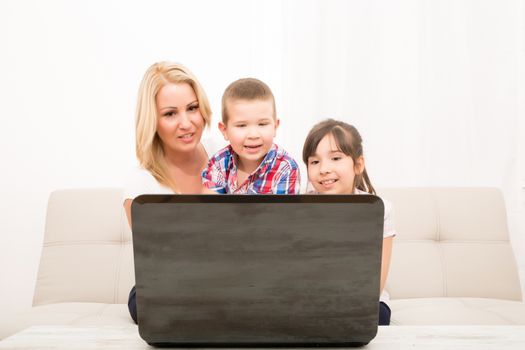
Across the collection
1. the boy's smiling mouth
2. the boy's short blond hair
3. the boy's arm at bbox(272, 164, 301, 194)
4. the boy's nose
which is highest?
the boy's short blond hair

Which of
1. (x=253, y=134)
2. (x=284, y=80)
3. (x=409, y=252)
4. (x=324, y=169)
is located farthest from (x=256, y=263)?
(x=284, y=80)

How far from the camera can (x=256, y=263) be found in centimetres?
77

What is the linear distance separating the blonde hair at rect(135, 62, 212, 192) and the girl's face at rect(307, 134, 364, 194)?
351mm

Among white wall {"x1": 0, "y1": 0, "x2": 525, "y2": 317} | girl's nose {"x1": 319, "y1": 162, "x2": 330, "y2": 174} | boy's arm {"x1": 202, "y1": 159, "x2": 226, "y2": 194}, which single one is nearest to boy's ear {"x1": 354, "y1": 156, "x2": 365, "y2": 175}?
girl's nose {"x1": 319, "y1": 162, "x2": 330, "y2": 174}

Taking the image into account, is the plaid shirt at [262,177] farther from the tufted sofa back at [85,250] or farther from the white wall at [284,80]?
the white wall at [284,80]

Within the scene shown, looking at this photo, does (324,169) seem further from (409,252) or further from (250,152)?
(409,252)

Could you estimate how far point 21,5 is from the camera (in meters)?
2.50

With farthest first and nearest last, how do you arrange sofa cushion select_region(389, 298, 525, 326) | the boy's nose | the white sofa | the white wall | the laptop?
1. the white wall
2. the white sofa
3. sofa cushion select_region(389, 298, 525, 326)
4. the boy's nose
5. the laptop

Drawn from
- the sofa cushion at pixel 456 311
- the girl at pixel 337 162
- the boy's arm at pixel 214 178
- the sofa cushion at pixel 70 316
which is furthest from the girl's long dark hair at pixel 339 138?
the sofa cushion at pixel 70 316

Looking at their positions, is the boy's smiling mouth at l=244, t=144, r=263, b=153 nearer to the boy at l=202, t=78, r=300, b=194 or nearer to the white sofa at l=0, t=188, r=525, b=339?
the boy at l=202, t=78, r=300, b=194

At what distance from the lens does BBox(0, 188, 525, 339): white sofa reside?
2.06 m

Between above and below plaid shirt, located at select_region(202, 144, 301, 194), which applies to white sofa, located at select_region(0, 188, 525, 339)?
below

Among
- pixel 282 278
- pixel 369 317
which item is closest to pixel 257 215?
pixel 282 278

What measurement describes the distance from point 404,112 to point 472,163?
0.37m
